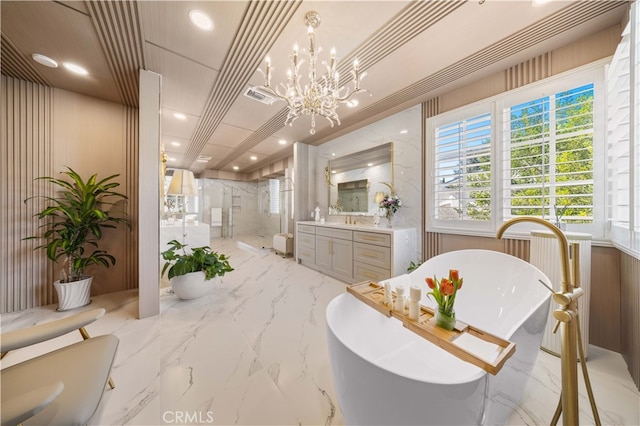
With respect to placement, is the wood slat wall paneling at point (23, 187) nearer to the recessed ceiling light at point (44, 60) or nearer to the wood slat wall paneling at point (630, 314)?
the recessed ceiling light at point (44, 60)

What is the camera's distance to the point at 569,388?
644mm

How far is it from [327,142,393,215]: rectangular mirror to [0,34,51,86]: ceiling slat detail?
13.0 feet

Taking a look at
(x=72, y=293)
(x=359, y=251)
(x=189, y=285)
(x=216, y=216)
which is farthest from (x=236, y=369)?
(x=216, y=216)

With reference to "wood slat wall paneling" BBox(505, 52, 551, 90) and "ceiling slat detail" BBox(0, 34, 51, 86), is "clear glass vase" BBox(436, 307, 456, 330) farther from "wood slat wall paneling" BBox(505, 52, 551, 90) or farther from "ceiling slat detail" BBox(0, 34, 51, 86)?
"ceiling slat detail" BBox(0, 34, 51, 86)

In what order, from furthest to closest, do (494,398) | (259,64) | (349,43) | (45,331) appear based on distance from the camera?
(259,64), (349,43), (45,331), (494,398)

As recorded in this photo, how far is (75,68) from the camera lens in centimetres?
225

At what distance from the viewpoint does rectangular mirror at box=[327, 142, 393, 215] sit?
3.43 m

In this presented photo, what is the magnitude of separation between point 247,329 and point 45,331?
51.3 inches

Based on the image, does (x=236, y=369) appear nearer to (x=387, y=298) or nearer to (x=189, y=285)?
(x=387, y=298)

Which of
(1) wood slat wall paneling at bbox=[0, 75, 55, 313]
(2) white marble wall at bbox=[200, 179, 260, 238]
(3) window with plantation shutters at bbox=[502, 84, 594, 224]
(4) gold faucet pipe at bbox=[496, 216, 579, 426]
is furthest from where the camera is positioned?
(2) white marble wall at bbox=[200, 179, 260, 238]

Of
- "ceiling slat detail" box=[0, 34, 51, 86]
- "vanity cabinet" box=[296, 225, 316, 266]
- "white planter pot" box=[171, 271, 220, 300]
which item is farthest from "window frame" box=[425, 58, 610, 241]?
"ceiling slat detail" box=[0, 34, 51, 86]

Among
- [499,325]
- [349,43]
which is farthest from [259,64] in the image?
[499,325]

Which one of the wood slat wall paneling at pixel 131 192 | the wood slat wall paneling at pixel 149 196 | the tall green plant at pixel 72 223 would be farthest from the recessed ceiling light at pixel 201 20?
the wood slat wall paneling at pixel 131 192

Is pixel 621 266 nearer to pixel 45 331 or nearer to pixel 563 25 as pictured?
pixel 563 25
